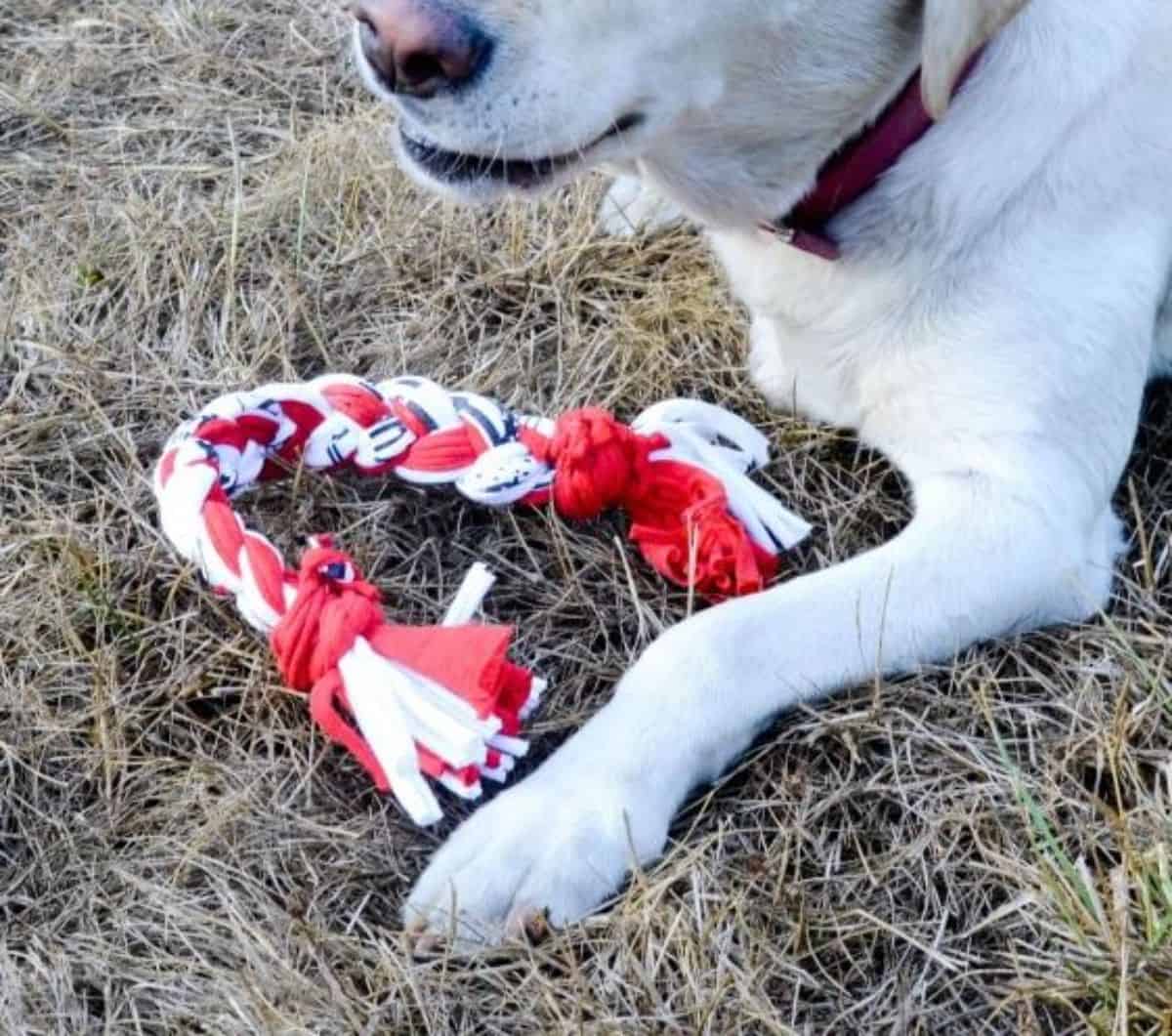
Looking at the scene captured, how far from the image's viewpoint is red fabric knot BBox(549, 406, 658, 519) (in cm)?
235

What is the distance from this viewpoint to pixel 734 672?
2.08m

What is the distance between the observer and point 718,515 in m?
2.34

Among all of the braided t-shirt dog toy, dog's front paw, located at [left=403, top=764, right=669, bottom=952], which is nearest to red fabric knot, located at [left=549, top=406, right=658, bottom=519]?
the braided t-shirt dog toy

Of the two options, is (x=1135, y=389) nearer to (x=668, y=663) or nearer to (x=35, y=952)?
(x=668, y=663)

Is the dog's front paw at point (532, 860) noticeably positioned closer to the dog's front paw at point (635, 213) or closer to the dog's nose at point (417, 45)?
the dog's nose at point (417, 45)

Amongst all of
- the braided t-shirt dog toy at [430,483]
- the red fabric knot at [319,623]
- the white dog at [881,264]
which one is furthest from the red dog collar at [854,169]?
the red fabric knot at [319,623]

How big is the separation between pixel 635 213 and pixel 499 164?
100cm

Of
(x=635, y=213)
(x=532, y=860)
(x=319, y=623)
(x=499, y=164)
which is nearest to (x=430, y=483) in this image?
(x=319, y=623)

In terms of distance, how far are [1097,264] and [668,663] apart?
0.82 metres

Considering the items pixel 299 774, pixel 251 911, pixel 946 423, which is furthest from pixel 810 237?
pixel 251 911

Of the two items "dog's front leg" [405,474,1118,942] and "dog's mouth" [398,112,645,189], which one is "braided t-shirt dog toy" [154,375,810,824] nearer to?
"dog's front leg" [405,474,1118,942]

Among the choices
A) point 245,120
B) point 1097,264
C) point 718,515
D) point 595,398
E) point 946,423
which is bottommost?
point 245,120

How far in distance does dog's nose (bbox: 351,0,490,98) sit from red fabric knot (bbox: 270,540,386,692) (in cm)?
61

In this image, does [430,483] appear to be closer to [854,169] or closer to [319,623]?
[319,623]
